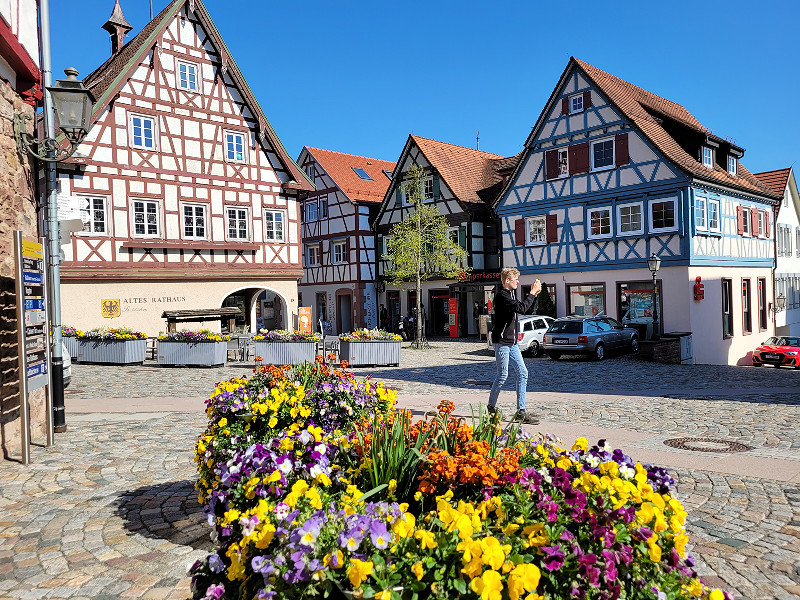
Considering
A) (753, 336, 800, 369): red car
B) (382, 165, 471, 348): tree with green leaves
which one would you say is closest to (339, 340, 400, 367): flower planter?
(382, 165, 471, 348): tree with green leaves

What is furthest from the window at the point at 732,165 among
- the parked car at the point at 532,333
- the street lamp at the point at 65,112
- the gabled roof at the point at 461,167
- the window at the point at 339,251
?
the street lamp at the point at 65,112

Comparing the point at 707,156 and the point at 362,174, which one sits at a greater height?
the point at 362,174

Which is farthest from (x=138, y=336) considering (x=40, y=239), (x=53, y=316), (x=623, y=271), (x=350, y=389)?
(x=623, y=271)

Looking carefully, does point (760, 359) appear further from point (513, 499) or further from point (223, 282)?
point (513, 499)

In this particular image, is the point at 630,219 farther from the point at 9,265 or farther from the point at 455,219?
the point at 9,265

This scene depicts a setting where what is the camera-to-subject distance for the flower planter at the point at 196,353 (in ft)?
58.9

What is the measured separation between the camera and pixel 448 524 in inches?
98.7

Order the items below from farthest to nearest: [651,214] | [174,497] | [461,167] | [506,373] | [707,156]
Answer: [461,167] → [707,156] → [651,214] → [506,373] → [174,497]

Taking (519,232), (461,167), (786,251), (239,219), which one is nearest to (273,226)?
(239,219)

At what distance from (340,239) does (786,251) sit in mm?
23394

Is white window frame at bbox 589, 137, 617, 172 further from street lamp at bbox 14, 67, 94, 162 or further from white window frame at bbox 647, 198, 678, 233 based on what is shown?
street lamp at bbox 14, 67, 94, 162

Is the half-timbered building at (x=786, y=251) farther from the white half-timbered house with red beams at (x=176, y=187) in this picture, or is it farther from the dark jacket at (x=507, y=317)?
the dark jacket at (x=507, y=317)

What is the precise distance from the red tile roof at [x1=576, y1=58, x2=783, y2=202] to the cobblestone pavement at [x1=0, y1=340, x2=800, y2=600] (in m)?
13.2

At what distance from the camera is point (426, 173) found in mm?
33594
